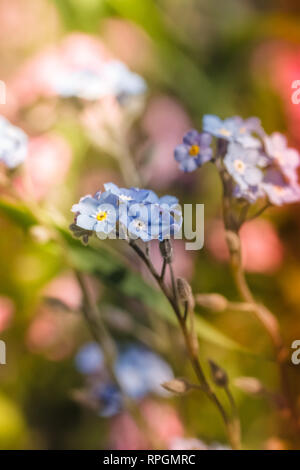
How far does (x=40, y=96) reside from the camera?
2.75 ft

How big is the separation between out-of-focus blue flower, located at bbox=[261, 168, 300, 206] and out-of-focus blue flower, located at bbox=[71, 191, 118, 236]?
15 centimetres

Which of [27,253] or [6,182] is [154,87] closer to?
[27,253]

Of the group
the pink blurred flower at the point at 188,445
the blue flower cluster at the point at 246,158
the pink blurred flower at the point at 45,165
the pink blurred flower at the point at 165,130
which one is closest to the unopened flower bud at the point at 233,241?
the blue flower cluster at the point at 246,158

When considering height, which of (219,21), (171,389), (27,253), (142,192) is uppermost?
(219,21)

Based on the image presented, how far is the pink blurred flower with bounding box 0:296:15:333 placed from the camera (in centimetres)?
76

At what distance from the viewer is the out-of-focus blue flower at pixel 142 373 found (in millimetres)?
711

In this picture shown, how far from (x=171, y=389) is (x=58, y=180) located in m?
0.52

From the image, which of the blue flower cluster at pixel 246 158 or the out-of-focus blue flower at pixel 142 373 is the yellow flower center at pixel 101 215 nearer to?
the blue flower cluster at pixel 246 158

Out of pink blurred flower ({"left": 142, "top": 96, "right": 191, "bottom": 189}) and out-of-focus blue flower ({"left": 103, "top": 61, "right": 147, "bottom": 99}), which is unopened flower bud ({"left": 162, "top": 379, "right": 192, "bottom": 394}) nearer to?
out-of-focus blue flower ({"left": 103, "top": 61, "right": 147, "bottom": 99})

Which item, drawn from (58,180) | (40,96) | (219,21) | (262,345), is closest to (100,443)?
(262,345)

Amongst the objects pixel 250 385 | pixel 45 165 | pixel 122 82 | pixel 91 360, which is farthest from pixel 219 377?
pixel 45 165

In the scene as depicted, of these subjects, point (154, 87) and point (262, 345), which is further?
point (154, 87)

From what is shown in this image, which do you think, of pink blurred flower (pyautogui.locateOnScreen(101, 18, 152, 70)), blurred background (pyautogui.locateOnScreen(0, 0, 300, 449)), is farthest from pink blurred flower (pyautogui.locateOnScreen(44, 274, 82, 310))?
pink blurred flower (pyautogui.locateOnScreen(101, 18, 152, 70))

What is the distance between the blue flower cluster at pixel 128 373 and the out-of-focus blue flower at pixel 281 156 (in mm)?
353
